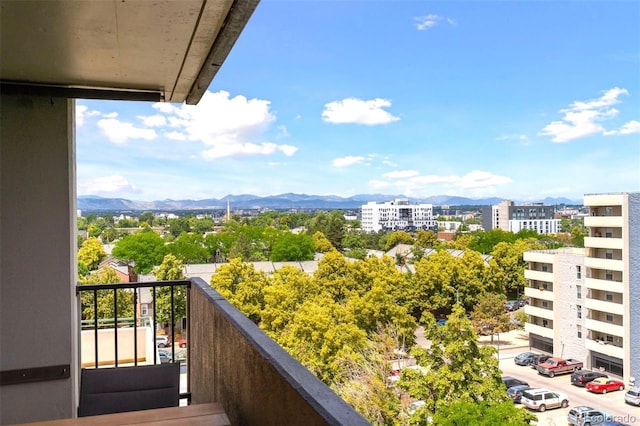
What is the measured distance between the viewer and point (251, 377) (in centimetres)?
85

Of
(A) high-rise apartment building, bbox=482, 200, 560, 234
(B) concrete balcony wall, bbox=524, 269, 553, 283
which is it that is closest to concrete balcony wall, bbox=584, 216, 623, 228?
(B) concrete balcony wall, bbox=524, 269, 553, 283

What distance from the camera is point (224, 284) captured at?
16.7m

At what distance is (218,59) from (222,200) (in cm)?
5677

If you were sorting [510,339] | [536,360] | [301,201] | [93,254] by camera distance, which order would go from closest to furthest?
1. [536,360]
2. [93,254]
3. [510,339]
4. [301,201]

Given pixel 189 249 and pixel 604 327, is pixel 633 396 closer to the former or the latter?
pixel 604 327

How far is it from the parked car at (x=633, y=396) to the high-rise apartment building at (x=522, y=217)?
28.7 m

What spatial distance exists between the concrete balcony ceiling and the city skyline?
36796 mm

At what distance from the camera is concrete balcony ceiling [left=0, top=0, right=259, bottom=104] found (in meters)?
0.97

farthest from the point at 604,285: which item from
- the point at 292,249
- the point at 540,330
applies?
the point at 292,249

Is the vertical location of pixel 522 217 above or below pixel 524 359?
above

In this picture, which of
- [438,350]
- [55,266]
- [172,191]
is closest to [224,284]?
[438,350]

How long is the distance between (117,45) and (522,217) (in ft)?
162

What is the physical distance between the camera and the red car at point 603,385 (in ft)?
55.4

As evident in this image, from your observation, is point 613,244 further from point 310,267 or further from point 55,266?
point 55,266
